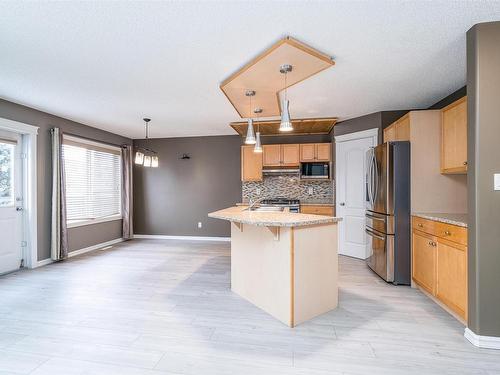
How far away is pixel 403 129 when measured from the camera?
339cm

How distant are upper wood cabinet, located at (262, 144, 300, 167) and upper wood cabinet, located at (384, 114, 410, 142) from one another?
174 cm

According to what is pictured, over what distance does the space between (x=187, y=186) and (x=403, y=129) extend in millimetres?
4509

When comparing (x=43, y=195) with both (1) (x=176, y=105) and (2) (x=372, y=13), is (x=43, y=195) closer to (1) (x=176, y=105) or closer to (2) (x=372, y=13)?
(1) (x=176, y=105)

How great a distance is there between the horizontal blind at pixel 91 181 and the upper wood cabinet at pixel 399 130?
17.6ft

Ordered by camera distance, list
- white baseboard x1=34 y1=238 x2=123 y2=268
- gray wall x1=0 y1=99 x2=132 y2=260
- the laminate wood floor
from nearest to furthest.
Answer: the laminate wood floor < gray wall x1=0 y1=99 x2=132 y2=260 < white baseboard x1=34 y1=238 x2=123 y2=268

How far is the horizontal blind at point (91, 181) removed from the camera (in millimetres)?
4734

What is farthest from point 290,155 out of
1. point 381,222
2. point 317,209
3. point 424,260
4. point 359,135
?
point 424,260

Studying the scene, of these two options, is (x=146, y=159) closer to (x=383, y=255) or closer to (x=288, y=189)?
(x=288, y=189)

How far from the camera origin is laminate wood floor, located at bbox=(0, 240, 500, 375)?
179cm

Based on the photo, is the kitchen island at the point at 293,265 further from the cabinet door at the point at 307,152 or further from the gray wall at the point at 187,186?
the gray wall at the point at 187,186

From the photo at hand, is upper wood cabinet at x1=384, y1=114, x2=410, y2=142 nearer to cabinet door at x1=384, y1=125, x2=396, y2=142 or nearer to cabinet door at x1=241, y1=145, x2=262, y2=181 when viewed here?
cabinet door at x1=384, y1=125, x2=396, y2=142

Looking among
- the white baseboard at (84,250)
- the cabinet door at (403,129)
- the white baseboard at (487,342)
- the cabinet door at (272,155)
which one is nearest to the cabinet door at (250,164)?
the cabinet door at (272,155)

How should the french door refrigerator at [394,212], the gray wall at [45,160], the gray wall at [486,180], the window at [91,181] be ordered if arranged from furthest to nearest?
the window at [91,181] < the gray wall at [45,160] < the french door refrigerator at [394,212] < the gray wall at [486,180]

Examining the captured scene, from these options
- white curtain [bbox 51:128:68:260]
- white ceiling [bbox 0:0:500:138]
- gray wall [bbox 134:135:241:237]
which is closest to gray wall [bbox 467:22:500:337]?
white ceiling [bbox 0:0:500:138]
